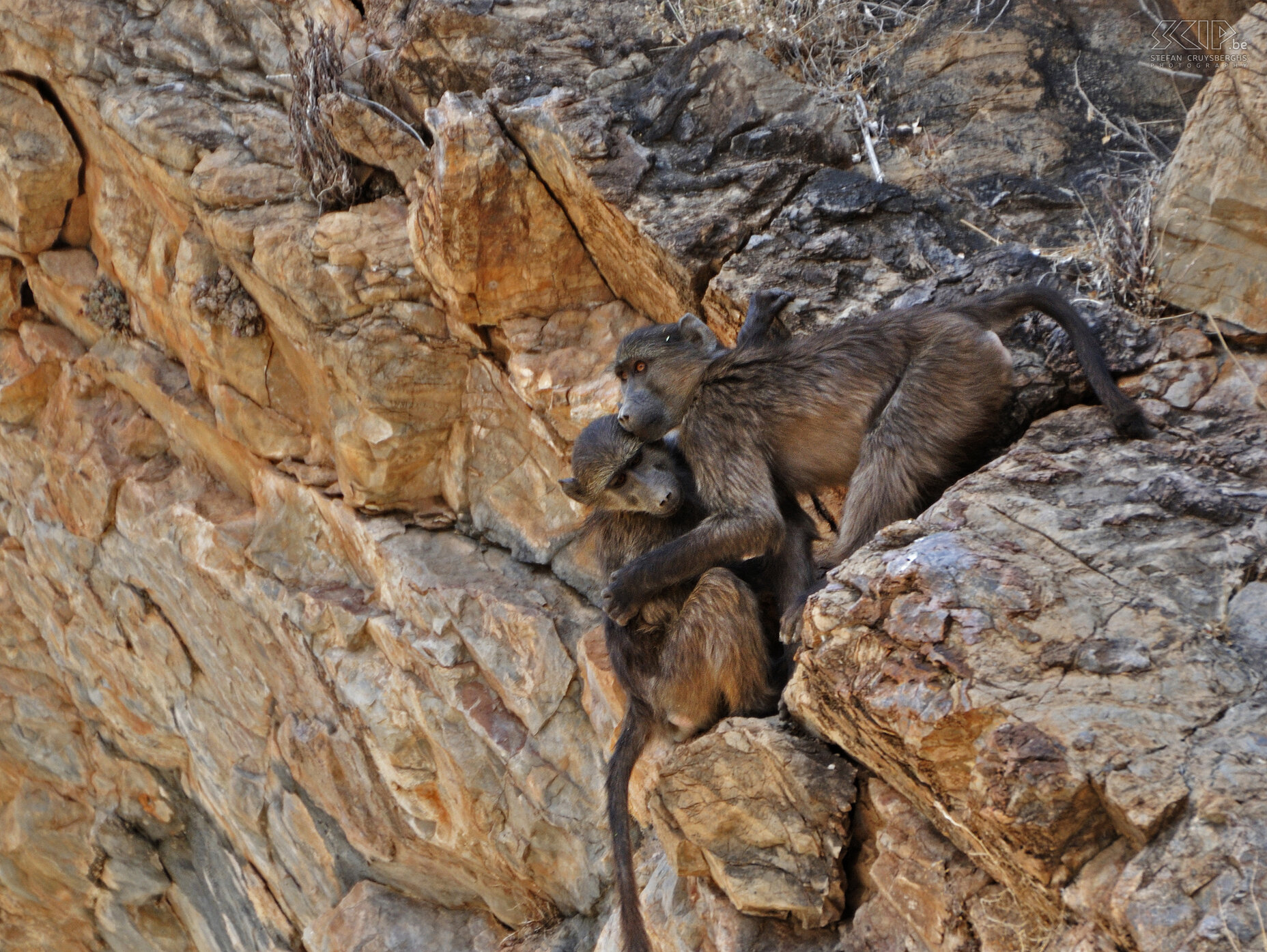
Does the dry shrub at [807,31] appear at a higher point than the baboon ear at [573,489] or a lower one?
higher

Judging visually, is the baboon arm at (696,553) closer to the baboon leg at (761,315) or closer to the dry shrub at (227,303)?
the baboon leg at (761,315)

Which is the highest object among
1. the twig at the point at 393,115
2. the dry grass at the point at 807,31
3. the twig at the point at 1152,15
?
the twig at the point at 1152,15

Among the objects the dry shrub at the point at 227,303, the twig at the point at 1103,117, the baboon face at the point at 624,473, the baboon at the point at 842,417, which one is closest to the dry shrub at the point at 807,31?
the twig at the point at 1103,117

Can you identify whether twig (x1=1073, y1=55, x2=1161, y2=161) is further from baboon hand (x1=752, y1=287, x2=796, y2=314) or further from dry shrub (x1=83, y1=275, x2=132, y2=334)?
dry shrub (x1=83, y1=275, x2=132, y2=334)

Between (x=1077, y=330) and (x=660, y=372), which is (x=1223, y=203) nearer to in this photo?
(x=1077, y=330)

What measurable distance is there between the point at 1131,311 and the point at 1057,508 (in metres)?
1.01

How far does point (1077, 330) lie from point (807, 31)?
110 inches

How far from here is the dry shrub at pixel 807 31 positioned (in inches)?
209

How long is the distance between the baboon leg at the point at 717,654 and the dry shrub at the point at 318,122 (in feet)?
11.4

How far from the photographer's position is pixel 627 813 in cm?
369

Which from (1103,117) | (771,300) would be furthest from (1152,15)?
(771,300)

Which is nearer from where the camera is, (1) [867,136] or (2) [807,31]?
(1) [867,136]

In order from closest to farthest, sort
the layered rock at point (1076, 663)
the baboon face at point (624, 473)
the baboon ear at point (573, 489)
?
the layered rock at point (1076, 663) < the baboon face at point (624, 473) < the baboon ear at point (573, 489)

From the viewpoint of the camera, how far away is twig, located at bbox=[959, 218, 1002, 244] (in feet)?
14.0
